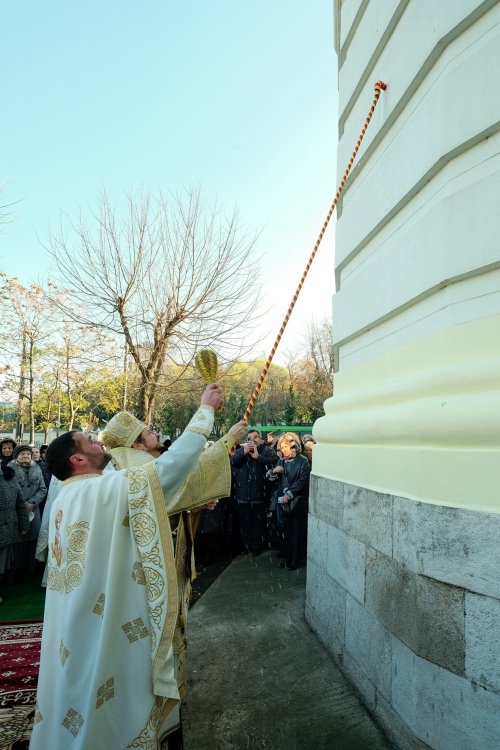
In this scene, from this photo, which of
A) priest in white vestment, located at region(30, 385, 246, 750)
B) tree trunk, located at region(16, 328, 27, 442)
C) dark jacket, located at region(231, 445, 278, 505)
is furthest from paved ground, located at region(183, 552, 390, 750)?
tree trunk, located at region(16, 328, 27, 442)

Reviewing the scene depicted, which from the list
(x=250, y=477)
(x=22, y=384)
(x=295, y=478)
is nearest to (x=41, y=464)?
(x=250, y=477)

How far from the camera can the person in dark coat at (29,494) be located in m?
7.32

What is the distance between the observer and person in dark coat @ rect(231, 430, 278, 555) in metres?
7.99

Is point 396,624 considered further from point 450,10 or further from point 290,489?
point 290,489

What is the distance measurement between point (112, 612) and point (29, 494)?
228 inches

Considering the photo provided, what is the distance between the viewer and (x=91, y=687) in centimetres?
229

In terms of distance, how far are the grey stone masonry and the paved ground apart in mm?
200

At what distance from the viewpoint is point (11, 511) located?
21.9 ft

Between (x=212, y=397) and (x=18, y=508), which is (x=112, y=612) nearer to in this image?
(x=212, y=397)

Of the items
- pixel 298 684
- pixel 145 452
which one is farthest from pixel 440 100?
pixel 298 684

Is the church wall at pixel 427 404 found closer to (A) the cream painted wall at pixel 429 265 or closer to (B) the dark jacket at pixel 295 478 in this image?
(A) the cream painted wall at pixel 429 265

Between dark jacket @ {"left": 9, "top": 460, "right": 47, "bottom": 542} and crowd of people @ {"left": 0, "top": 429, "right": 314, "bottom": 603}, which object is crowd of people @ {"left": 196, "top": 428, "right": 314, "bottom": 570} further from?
dark jacket @ {"left": 9, "top": 460, "right": 47, "bottom": 542}

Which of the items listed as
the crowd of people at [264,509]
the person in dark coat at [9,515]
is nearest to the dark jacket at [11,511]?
the person in dark coat at [9,515]

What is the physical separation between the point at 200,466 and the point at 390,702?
1.75 meters
